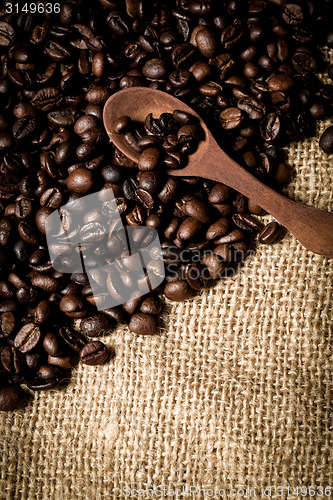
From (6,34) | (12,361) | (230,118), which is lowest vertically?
(12,361)

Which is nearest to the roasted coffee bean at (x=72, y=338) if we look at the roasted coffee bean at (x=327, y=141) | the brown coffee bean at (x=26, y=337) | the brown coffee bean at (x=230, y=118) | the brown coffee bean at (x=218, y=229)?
the brown coffee bean at (x=26, y=337)

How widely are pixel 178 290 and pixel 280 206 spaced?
1.88ft

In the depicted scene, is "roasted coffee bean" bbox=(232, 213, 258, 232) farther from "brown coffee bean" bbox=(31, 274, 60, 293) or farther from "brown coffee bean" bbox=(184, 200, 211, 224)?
"brown coffee bean" bbox=(31, 274, 60, 293)

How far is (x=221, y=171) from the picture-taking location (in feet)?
5.68

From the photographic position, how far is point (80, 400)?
5.83ft

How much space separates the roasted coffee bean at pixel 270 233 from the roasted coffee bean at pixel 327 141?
44cm

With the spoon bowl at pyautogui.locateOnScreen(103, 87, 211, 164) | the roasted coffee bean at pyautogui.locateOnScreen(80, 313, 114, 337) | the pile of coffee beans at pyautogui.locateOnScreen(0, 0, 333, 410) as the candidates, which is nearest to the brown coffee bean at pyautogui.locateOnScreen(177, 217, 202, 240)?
the pile of coffee beans at pyautogui.locateOnScreen(0, 0, 333, 410)

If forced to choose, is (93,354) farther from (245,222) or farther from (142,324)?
(245,222)

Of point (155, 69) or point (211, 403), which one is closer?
point (211, 403)

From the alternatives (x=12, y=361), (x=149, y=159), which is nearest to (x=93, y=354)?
(x=12, y=361)

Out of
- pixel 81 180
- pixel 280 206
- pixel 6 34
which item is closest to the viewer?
pixel 280 206

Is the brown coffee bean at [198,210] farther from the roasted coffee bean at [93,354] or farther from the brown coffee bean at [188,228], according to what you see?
the roasted coffee bean at [93,354]

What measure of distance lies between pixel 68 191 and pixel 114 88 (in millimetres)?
566

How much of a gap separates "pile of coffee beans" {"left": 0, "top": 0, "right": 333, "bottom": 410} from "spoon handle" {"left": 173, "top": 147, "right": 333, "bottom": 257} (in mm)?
78
